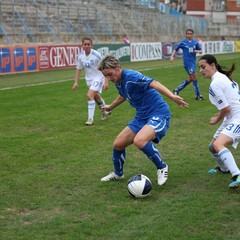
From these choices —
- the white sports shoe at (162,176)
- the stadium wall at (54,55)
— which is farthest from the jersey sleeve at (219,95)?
the stadium wall at (54,55)

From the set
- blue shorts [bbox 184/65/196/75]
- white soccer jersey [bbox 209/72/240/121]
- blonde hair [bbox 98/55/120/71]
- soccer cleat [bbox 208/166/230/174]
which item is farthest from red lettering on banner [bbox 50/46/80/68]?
white soccer jersey [bbox 209/72/240/121]

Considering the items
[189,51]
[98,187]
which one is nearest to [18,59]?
[189,51]

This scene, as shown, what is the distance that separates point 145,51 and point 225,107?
34.3 meters

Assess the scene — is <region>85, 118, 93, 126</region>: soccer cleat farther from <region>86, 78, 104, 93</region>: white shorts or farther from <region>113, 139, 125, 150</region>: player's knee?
<region>113, 139, 125, 150</region>: player's knee

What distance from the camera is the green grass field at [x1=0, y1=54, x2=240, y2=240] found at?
5.48 m

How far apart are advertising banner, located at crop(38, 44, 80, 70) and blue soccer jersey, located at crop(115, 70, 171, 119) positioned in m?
22.0

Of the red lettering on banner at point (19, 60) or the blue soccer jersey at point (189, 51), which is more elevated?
the blue soccer jersey at point (189, 51)

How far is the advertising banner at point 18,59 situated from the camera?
84.7ft

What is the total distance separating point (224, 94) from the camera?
6797 millimetres

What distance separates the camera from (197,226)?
217 inches

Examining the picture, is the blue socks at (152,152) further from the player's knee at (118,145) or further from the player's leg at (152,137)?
the player's knee at (118,145)

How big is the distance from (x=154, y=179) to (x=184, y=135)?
3.44 meters

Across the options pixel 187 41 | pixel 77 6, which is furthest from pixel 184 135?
pixel 77 6

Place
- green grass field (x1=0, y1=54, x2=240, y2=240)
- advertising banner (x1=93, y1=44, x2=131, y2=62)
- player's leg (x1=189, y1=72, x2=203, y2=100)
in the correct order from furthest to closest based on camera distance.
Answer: advertising banner (x1=93, y1=44, x2=131, y2=62), player's leg (x1=189, y1=72, x2=203, y2=100), green grass field (x1=0, y1=54, x2=240, y2=240)
